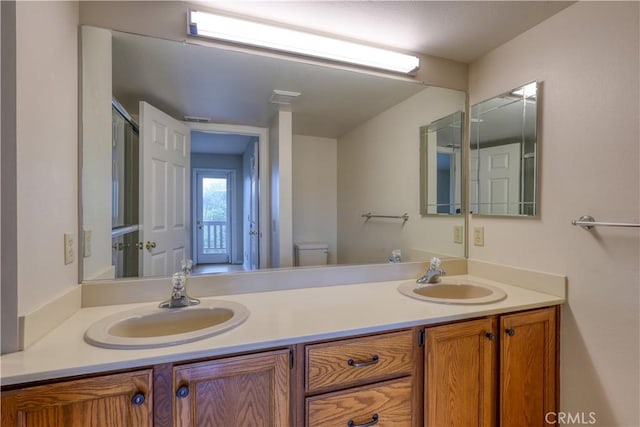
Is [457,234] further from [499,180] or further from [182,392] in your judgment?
[182,392]

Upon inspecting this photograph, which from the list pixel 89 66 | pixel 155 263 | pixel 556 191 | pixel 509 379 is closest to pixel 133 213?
pixel 155 263

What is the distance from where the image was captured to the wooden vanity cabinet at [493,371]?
115cm

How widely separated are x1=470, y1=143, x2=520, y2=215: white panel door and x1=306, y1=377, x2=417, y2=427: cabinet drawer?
3.51 feet

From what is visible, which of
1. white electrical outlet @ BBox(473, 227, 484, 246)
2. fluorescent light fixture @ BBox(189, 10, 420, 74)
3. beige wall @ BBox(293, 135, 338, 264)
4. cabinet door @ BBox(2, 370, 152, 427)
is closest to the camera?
cabinet door @ BBox(2, 370, 152, 427)

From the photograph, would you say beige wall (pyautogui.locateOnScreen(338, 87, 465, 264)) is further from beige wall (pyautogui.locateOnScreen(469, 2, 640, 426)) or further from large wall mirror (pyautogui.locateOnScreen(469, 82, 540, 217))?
beige wall (pyautogui.locateOnScreen(469, 2, 640, 426))

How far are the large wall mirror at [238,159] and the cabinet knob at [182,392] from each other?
2.06ft

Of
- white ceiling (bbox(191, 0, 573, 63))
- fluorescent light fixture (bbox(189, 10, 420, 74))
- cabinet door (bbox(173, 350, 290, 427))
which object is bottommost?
cabinet door (bbox(173, 350, 290, 427))

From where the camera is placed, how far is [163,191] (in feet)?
4.72

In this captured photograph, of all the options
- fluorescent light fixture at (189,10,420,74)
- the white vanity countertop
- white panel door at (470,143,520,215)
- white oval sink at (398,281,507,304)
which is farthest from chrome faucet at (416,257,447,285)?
fluorescent light fixture at (189,10,420,74)

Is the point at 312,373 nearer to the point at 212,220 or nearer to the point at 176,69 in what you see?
the point at 212,220

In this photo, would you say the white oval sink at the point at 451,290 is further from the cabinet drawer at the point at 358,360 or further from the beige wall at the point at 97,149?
the beige wall at the point at 97,149

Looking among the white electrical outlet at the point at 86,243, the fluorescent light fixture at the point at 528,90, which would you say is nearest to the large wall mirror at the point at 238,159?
the white electrical outlet at the point at 86,243

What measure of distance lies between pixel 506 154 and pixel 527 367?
104 centimetres

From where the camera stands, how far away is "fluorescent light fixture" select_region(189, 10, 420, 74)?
1.33 m
